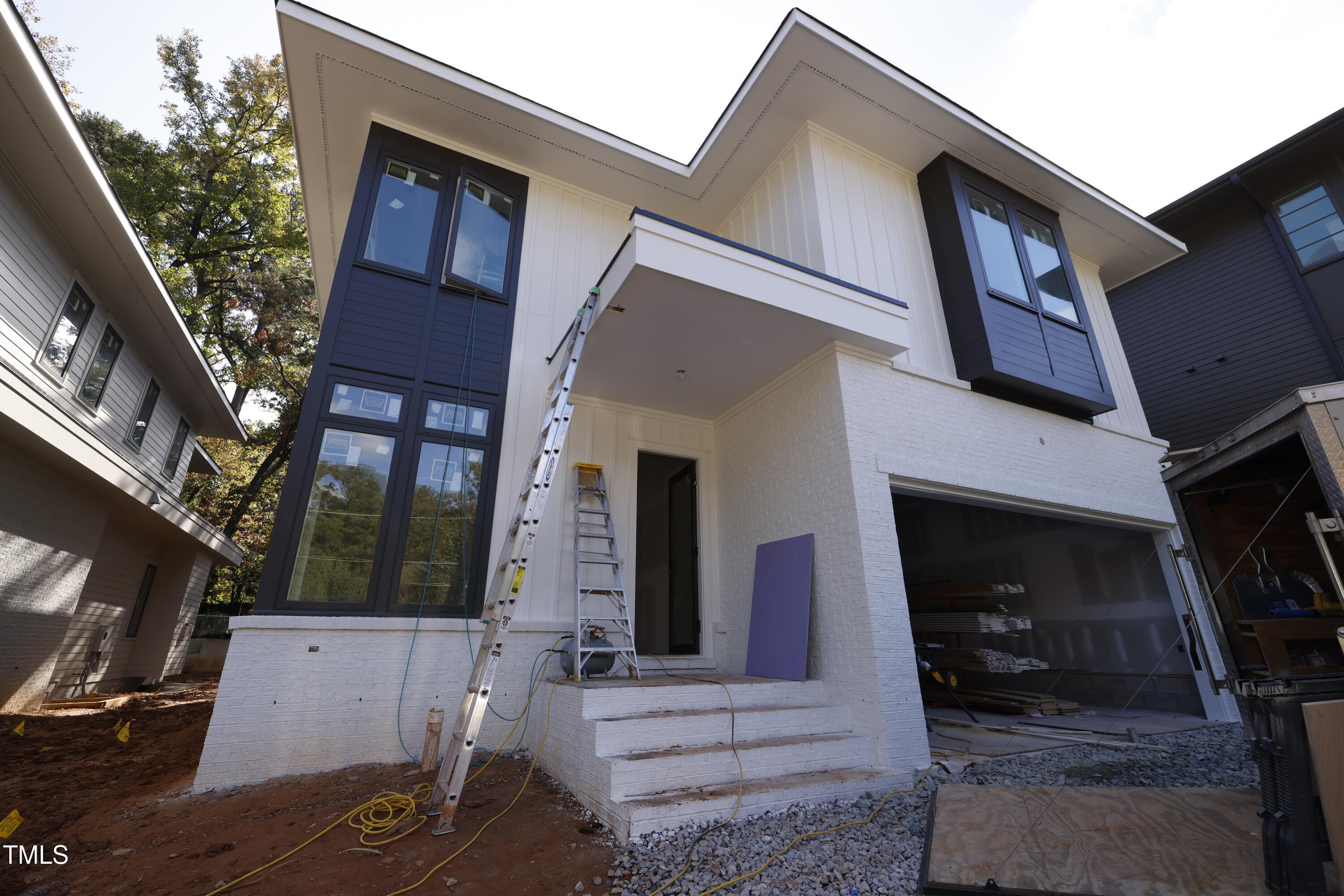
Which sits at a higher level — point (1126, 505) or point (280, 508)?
point (1126, 505)

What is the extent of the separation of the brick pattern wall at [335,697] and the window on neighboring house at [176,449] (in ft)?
29.7

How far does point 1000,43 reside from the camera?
6.89m

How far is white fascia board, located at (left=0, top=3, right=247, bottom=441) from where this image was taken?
482 centimetres

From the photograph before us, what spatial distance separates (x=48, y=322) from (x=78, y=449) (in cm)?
157

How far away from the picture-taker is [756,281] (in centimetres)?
493

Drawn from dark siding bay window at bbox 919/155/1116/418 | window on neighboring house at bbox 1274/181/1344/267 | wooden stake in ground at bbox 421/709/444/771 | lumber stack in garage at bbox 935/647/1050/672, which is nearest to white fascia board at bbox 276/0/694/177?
dark siding bay window at bbox 919/155/1116/418

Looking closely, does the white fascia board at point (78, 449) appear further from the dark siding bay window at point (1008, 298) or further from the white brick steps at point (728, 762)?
the dark siding bay window at point (1008, 298)

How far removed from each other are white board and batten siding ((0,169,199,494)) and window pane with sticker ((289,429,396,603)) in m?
3.56

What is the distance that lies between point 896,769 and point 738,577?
2474 millimetres

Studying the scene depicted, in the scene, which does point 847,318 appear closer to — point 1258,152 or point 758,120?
point 758,120

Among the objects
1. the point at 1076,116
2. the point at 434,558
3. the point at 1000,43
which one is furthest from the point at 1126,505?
the point at 434,558

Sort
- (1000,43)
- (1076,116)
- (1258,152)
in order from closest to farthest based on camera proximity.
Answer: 1. (1000,43)
2. (1076,116)
3. (1258,152)

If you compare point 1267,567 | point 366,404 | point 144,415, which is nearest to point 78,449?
point 144,415

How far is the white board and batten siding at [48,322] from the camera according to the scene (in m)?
5.94
